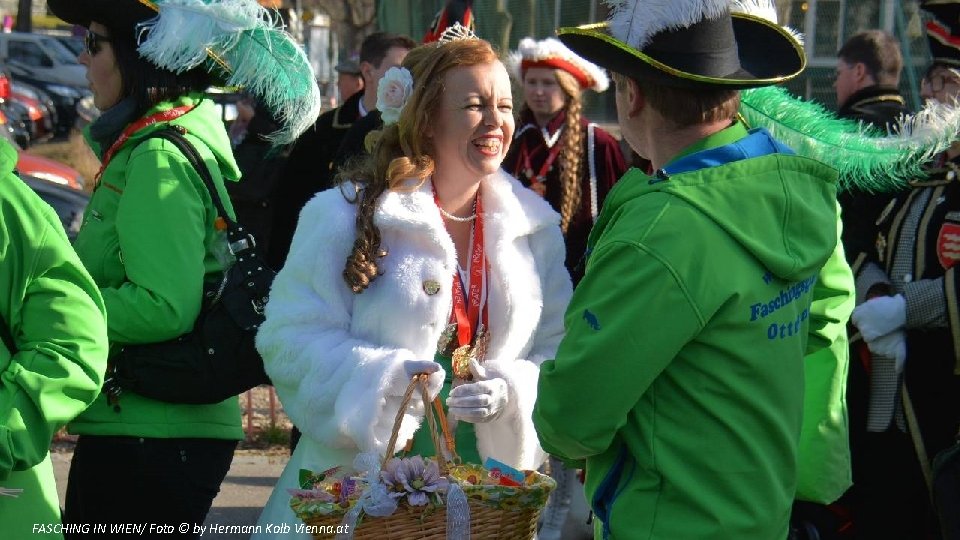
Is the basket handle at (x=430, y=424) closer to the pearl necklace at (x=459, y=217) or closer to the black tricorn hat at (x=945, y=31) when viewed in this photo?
the pearl necklace at (x=459, y=217)

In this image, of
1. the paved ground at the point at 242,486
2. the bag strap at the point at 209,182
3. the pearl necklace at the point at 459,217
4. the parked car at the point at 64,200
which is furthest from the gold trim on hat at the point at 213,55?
the parked car at the point at 64,200

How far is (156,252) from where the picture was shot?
148 inches

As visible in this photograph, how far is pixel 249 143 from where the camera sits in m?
8.48

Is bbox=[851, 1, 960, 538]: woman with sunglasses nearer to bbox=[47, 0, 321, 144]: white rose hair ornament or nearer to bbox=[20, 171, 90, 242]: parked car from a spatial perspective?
bbox=[47, 0, 321, 144]: white rose hair ornament

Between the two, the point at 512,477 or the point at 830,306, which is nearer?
the point at 512,477

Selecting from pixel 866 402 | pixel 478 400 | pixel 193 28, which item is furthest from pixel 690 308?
pixel 866 402

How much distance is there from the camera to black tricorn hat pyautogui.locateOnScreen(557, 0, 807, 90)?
8.58 feet

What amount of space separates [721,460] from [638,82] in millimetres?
796

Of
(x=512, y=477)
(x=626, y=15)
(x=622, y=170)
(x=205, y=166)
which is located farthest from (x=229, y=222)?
(x=622, y=170)

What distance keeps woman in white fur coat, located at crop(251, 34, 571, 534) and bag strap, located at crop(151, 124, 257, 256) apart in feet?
1.38

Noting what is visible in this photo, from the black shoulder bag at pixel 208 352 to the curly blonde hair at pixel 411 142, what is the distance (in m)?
0.49

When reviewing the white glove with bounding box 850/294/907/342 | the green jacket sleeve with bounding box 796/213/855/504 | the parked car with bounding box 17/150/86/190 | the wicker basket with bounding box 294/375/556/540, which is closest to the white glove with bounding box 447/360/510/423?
the wicker basket with bounding box 294/375/556/540

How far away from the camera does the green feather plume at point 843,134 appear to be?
3611 mm

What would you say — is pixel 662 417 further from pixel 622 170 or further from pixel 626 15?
pixel 622 170
